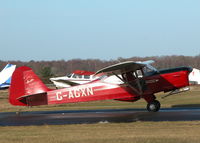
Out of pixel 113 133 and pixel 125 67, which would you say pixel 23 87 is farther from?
pixel 113 133

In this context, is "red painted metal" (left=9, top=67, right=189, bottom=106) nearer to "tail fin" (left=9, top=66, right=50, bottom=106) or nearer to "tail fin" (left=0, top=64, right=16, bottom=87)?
"tail fin" (left=9, top=66, right=50, bottom=106)

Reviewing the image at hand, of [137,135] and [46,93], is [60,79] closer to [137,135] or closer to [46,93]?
[46,93]

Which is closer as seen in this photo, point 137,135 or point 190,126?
point 137,135

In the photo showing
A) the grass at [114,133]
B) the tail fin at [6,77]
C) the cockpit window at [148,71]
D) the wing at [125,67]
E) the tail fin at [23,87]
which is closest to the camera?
the grass at [114,133]

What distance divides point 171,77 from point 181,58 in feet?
322

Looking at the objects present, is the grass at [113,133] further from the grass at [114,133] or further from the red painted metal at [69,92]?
the red painted metal at [69,92]

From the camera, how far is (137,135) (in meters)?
10.6

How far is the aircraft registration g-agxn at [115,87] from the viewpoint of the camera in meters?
17.5

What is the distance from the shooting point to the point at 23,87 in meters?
17.9

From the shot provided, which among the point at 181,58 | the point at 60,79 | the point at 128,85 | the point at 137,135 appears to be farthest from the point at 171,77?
the point at 181,58

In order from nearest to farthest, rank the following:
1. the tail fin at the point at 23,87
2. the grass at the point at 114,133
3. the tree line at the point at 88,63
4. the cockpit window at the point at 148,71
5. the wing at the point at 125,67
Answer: the grass at the point at 114,133 → the wing at the point at 125,67 → the cockpit window at the point at 148,71 → the tail fin at the point at 23,87 → the tree line at the point at 88,63

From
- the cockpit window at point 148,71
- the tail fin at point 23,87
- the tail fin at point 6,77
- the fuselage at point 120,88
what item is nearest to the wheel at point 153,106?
the fuselage at point 120,88

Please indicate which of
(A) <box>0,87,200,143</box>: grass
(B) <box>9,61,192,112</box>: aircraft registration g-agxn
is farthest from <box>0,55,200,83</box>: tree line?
(A) <box>0,87,200,143</box>: grass

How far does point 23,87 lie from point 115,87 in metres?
4.24
